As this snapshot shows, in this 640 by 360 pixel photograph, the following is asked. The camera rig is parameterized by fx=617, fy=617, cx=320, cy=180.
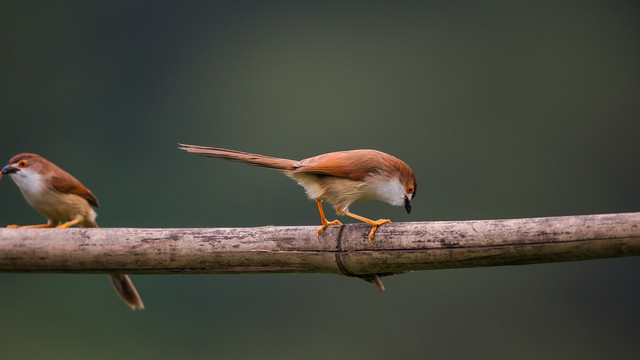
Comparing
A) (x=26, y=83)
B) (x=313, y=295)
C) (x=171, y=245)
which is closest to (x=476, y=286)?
(x=313, y=295)

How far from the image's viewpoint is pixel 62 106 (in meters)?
5.72

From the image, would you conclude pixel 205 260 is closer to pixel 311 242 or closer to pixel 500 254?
pixel 311 242

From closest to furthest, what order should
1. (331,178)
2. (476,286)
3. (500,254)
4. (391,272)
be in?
(500,254)
(391,272)
(331,178)
(476,286)

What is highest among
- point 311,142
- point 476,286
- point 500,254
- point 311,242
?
point 311,142

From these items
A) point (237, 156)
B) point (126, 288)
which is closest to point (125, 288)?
point (126, 288)

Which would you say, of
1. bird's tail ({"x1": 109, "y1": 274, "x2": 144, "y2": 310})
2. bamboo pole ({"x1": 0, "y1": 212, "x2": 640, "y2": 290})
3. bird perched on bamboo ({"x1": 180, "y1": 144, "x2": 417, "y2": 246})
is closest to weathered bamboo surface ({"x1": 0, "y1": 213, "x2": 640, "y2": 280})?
bamboo pole ({"x1": 0, "y1": 212, "x2": 640, "y2": 290})

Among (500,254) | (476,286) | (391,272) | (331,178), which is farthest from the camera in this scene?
(476,286)

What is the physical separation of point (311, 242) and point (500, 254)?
72 cm

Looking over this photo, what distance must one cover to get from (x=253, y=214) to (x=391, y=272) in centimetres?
330

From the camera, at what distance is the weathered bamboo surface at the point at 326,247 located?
2047mm

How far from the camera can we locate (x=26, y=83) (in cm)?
571

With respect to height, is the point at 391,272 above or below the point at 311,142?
below

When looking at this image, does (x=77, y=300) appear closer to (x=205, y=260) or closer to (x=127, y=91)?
(x=127, y=91)

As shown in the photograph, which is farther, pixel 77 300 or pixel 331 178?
pixel 77 300
